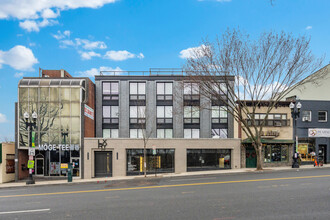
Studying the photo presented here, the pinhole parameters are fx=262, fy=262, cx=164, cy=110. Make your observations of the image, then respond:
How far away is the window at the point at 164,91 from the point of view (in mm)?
31859

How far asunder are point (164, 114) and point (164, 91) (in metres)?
2.81

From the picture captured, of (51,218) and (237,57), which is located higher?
(237,57)

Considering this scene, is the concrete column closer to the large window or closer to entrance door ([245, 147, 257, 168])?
entrance door ([245, 147, 257, 168])

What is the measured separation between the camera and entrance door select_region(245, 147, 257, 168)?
29.0 meters

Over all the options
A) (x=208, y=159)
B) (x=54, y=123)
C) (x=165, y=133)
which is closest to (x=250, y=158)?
(x=208, y=159)

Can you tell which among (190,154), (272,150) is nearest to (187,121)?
(190,154)

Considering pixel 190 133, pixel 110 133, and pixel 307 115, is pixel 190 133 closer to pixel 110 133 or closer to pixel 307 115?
pixel 110 133

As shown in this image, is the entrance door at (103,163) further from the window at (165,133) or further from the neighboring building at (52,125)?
the window at (165,133)

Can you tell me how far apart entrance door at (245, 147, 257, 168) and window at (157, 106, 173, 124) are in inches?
376

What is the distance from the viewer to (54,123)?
26094 millimetres

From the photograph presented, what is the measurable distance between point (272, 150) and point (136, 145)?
1523cm

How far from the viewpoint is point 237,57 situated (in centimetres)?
2342

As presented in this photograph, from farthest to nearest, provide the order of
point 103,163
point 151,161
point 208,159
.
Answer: point 208,159 < point 151,161 < point 103,163

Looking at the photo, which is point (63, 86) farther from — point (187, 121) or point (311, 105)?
point (311, 105)
